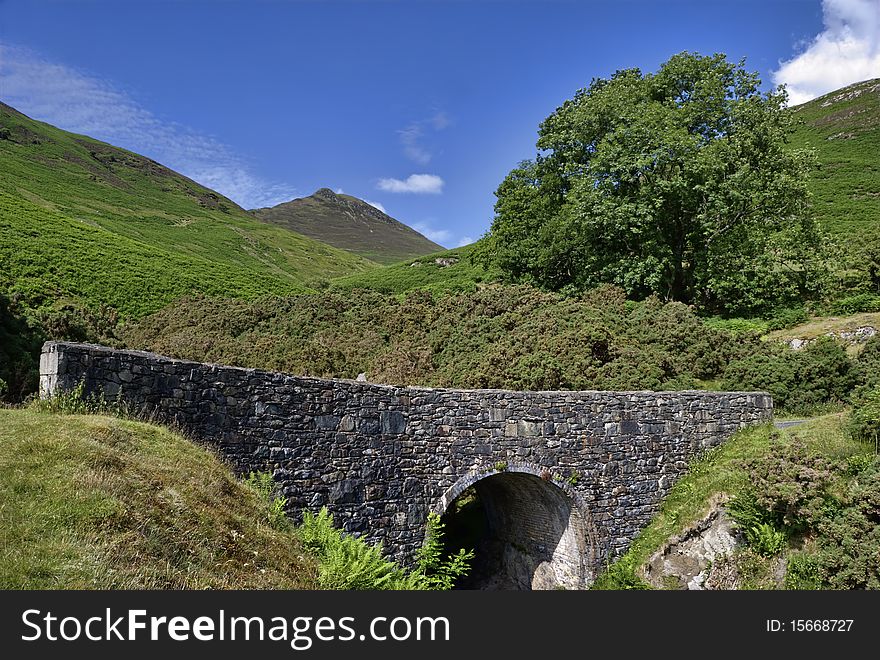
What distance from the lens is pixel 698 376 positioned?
17891 millimetres

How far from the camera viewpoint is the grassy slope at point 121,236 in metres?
29.4

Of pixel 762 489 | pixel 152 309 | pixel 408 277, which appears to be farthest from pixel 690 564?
pixel 408 277

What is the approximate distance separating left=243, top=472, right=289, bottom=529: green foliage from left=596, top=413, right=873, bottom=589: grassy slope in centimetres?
791

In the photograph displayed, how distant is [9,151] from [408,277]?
204 ft

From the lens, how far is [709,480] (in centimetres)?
1327

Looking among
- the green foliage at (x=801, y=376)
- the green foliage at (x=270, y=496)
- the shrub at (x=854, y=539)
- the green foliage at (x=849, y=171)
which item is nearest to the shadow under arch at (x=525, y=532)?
the green foliage at (x=270, y=496)

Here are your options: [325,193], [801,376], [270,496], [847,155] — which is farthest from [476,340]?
[325,193]

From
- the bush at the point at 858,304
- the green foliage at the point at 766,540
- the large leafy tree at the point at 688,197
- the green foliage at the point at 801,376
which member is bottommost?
the green foliage at the point at 766,540

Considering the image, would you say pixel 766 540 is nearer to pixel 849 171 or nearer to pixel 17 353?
pixel 17 353

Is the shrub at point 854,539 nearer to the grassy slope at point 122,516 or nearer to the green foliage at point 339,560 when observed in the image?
the green foliage at point 339,560

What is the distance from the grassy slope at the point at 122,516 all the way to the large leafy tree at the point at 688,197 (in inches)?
715

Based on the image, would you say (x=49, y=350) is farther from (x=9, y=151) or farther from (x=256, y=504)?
(x=9, y=151)

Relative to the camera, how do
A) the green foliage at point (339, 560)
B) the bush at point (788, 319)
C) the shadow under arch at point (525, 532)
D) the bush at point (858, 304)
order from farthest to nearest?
the bush at point (788, 319)
the bush at point (858, 304)
the shadow under arch at point (525, 532)
the green foliage at point (339, 560)

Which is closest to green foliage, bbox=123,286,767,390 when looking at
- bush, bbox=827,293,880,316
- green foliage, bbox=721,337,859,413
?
green foliage, bbox=721,337,859,413
